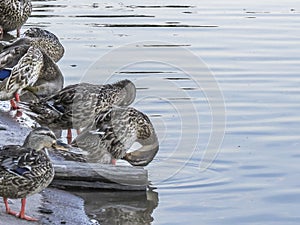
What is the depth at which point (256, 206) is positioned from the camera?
856 cm

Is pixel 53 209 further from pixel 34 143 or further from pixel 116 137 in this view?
pixel 116 137

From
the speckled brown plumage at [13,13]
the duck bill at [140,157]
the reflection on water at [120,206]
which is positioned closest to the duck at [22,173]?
the reflection on water at [120,206]

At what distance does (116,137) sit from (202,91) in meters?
3.28

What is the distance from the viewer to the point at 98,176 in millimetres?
8562

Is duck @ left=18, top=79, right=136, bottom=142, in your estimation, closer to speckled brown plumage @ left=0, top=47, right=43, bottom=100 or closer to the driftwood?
speckled brown plumage @ left=0, top=47, right=43, bottom=100

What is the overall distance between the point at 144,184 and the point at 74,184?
62 centimetres

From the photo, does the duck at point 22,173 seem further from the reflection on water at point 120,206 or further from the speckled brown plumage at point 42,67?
the speckled brown plumage at point 42,67

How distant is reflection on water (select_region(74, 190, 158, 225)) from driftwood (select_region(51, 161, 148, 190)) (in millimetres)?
82

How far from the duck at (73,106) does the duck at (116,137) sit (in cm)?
41

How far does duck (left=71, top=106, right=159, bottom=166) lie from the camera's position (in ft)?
31.1

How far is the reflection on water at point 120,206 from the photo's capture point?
8234mm

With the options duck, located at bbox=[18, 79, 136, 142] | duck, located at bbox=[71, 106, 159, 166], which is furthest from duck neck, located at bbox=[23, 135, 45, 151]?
duck, located at bbox=[18, 79, 136, 142]

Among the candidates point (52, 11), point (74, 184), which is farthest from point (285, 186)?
point (52, 11)

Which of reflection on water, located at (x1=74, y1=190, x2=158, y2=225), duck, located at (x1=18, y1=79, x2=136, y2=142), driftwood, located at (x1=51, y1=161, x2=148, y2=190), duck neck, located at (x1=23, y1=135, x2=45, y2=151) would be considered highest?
duck neck, located at (x1=23, y1=135, x2=45, y2=151)
